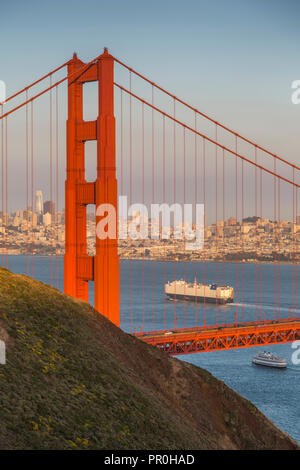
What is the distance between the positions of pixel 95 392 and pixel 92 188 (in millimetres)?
13144

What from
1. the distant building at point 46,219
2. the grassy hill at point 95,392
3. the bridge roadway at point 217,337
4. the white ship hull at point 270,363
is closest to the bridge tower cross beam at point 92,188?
the grassy hill at point 95,392

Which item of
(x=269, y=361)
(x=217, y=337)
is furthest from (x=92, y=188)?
(x=269, y=361)

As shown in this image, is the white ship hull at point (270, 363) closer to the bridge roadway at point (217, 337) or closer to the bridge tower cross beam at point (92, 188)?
the bridge roadway at point (217, 337)

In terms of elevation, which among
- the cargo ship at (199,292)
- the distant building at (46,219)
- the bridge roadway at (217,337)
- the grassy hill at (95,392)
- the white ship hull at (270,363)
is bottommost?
the white ship hull at (270,363)

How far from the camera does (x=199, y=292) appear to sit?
345 ft

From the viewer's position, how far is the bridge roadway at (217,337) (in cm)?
3419

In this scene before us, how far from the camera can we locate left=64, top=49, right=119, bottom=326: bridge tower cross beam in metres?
23.5

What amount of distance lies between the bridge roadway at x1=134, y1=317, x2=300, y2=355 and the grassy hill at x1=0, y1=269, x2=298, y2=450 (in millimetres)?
14390

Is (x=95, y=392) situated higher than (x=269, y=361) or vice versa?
(x=95, y=392)

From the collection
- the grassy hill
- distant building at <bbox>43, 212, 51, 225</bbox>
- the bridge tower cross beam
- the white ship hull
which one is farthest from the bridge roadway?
distant building at <bbox>43, 212, 51, 225</bbox>

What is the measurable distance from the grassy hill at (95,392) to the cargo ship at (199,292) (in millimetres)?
84589

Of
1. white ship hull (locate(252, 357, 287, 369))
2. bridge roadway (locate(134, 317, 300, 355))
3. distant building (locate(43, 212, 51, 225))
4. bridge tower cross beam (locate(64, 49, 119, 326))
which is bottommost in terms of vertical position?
white ship hull (locate(252, 357, 287, 369))

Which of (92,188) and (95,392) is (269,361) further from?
(95,392)

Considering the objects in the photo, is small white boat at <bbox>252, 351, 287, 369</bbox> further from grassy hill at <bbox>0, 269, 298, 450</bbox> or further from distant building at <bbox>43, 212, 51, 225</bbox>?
distant building at <bbox>43, 212, 51, 225</bbox>
